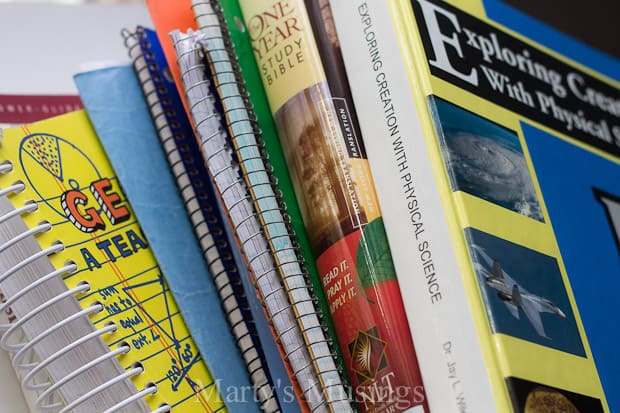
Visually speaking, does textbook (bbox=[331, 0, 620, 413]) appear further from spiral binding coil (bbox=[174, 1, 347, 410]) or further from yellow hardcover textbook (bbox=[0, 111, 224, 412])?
yellow hardcover textbook (bbox=[0, 111, 224, 412])

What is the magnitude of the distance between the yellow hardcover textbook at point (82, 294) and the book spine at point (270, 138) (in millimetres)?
100

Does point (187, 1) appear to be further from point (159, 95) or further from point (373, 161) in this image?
point (373, 161)

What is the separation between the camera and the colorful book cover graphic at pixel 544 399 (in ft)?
1.39

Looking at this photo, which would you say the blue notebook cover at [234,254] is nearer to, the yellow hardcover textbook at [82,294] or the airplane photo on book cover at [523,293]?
the yellow hardcover textbook at [82,294]

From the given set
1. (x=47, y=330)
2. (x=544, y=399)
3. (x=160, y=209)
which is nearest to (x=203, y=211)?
(x=160, y=209)

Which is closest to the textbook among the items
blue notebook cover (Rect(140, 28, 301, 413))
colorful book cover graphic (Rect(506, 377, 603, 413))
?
colorful book cover graphic (Rect(506, 377, 603, 413))

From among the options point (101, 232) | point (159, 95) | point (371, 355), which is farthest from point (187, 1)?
point (371, 355)

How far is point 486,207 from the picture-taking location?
1.56 ft

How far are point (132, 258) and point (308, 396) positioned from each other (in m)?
0.16

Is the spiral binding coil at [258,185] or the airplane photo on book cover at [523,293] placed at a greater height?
the spiral binding coil at [258,185]

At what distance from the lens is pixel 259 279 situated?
1.65ft

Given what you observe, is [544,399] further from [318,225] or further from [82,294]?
[82,294]

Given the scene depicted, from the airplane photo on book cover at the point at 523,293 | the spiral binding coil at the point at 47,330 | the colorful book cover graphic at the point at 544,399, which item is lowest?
the colorful book cover graphic at the point at 544,399

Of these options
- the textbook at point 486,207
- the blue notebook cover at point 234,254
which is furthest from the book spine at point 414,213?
the blue notebook cover at point 234,254
